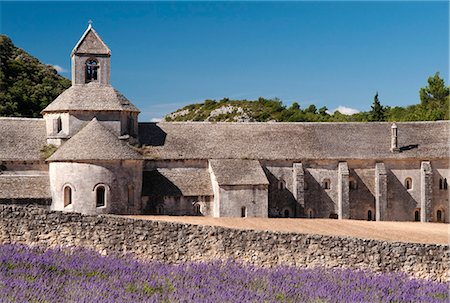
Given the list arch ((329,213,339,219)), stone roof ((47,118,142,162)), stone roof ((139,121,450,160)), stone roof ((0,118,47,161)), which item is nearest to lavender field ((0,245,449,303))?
stone roof ((47,118,142,162))

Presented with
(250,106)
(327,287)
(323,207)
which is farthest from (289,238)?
(250,106)

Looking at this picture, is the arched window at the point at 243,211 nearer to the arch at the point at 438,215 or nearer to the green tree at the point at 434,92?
the arch at the point at 438,215

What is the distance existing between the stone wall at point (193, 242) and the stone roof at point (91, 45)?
3243cm

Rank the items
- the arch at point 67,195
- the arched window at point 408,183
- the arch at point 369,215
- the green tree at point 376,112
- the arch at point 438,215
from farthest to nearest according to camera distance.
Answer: the green tree at point 376,112
the arch at point 438,215
the arched window at point 408,183
the arch at point 369,215
the arch at point 67,195

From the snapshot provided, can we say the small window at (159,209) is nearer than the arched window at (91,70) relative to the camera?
Yes

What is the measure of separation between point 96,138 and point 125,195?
168 inches

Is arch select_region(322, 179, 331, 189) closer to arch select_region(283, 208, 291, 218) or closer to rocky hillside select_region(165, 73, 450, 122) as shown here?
arch select_region(283, 208, 291, 218)

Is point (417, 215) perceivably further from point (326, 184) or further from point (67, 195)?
point (67, 195)

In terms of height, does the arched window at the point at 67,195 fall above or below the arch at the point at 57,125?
below

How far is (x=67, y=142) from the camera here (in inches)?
1752

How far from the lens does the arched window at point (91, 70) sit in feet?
166

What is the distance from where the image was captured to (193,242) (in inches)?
781

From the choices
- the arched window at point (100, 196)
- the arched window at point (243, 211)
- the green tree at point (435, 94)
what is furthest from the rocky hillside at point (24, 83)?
the green tree at point (435, 94)

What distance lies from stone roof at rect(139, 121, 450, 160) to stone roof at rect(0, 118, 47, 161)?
7.53 metres
